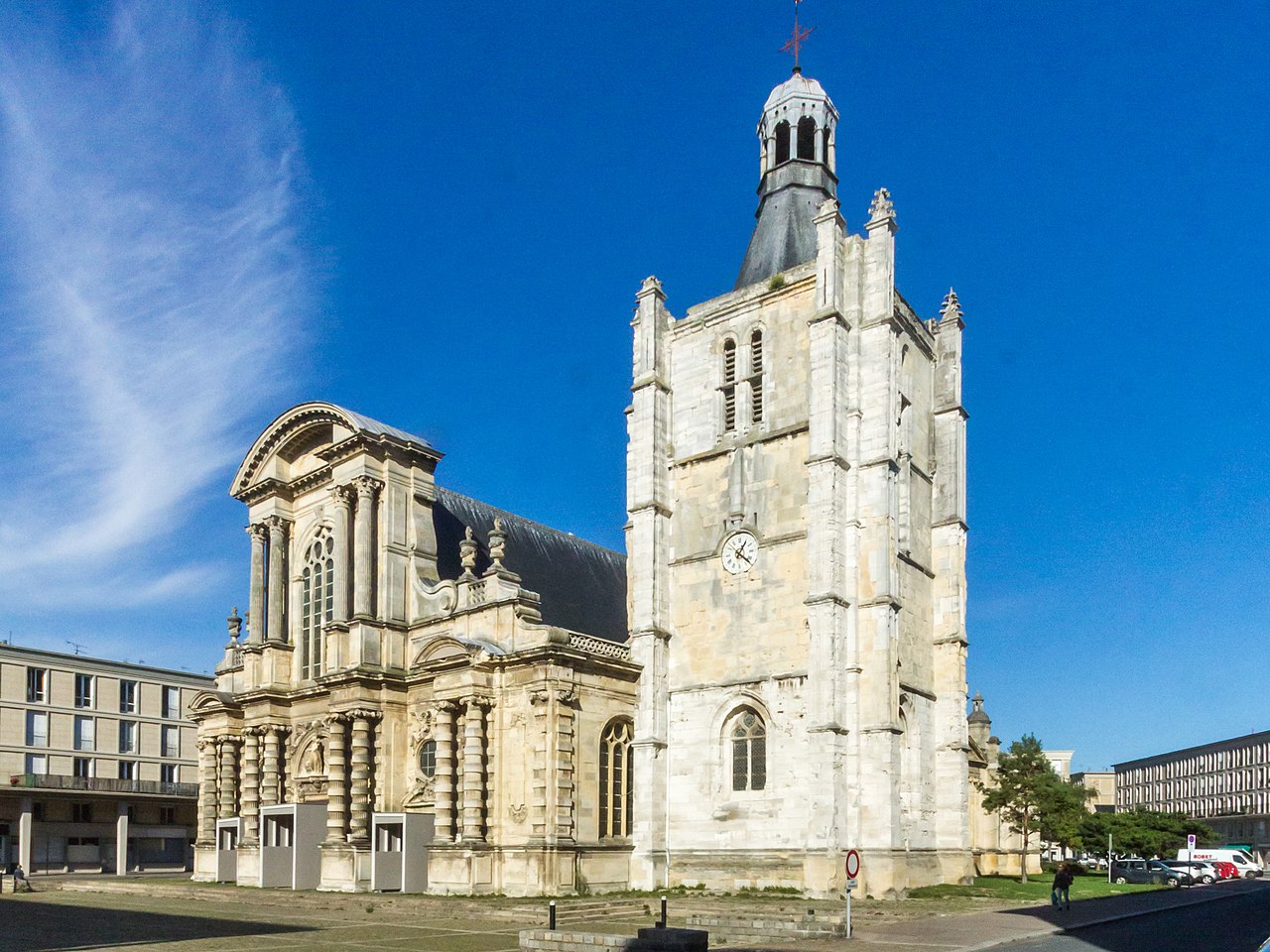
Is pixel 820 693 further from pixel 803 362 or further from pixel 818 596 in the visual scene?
pixel 803 362

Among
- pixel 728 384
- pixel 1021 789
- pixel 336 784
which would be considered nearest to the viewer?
pixel 728 384

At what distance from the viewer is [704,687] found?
32.8 m

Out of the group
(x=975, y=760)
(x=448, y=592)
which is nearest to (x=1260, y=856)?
(x=975, y=760)

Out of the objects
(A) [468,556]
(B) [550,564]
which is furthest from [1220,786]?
(A) [468,556]

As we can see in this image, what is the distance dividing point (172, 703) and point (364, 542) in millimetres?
39410

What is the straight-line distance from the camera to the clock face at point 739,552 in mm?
32750

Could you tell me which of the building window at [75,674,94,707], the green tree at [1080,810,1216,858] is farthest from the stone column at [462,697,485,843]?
the green tree at [1080,810,1216,858]

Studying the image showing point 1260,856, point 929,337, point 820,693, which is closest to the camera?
point 820,693

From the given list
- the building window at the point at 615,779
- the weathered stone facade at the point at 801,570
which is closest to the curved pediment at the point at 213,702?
the building window at the point at 615,779

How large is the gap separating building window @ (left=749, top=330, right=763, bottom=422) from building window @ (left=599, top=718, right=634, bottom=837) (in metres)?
9.65

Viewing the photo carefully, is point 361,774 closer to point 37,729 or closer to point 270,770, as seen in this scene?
point 270,770

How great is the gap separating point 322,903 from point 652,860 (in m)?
8.65

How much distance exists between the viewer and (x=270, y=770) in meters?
38.4

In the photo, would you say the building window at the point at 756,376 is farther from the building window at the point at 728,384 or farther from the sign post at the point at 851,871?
the sign post at the point at 851,871
